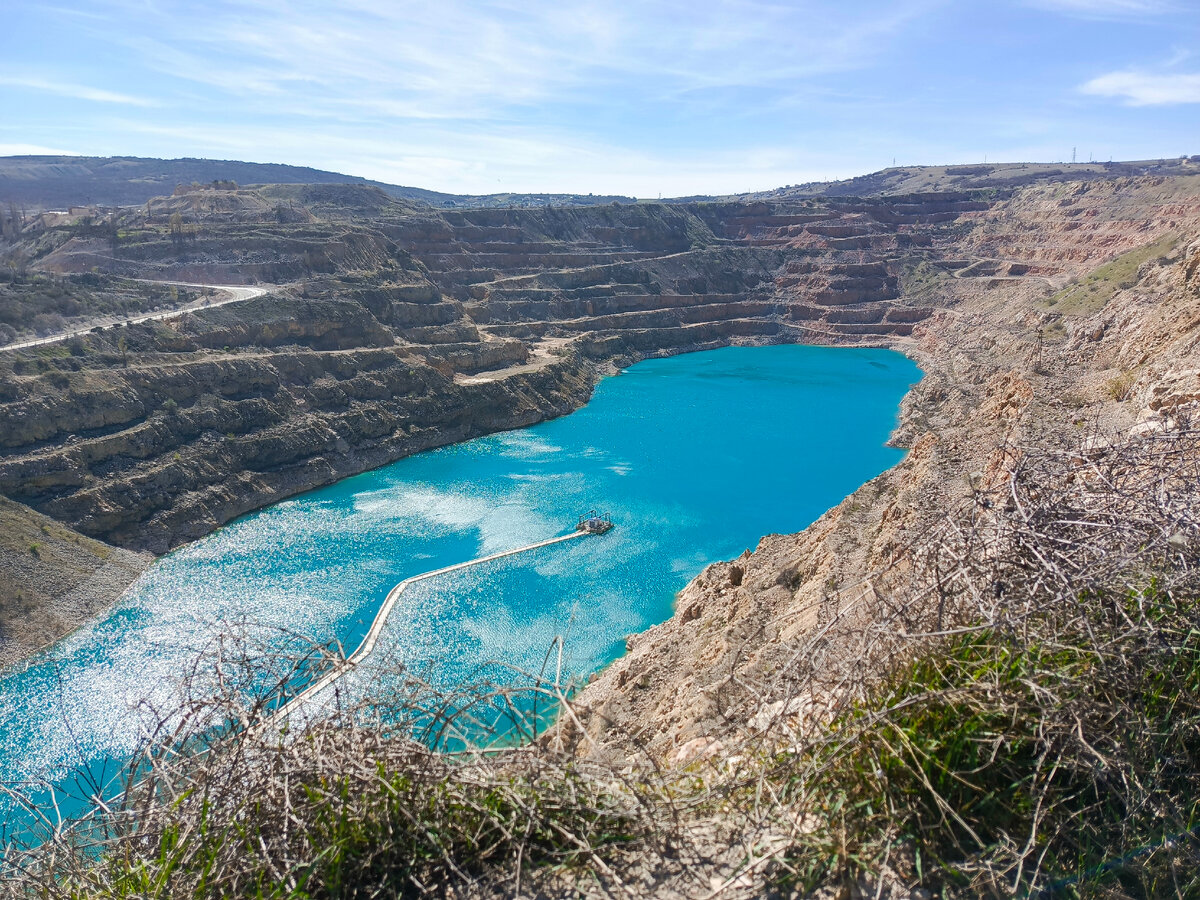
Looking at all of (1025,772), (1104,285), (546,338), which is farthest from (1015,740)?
(546,338)

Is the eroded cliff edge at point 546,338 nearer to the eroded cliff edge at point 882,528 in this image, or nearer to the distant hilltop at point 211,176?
the eroded cliff edge at point 882,528

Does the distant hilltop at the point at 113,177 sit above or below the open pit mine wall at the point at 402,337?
above

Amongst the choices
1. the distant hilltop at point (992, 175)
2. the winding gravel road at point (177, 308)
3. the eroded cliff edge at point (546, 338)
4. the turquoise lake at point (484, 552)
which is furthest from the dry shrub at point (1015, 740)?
the distant hilltop at point (992, 175)

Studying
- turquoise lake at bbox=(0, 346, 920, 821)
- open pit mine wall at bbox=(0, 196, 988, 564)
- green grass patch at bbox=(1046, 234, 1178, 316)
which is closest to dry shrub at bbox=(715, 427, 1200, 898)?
turquoise lake at bbox=(0, 346, 920, 821)

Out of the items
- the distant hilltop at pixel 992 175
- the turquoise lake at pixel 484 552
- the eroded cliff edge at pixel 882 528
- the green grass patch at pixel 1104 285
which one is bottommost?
the turquoise lake at pixel 484 552

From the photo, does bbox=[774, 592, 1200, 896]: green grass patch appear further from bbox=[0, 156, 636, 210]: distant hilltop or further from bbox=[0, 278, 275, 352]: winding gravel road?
bbox=[0, 156, 636, 210]: distant hilltop

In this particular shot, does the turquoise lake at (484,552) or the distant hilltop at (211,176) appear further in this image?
the distant hilltop at (211,176)

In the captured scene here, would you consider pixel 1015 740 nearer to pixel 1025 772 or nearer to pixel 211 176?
pixel 1025 772

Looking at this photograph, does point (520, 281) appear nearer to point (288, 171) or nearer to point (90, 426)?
point (90, 426)
